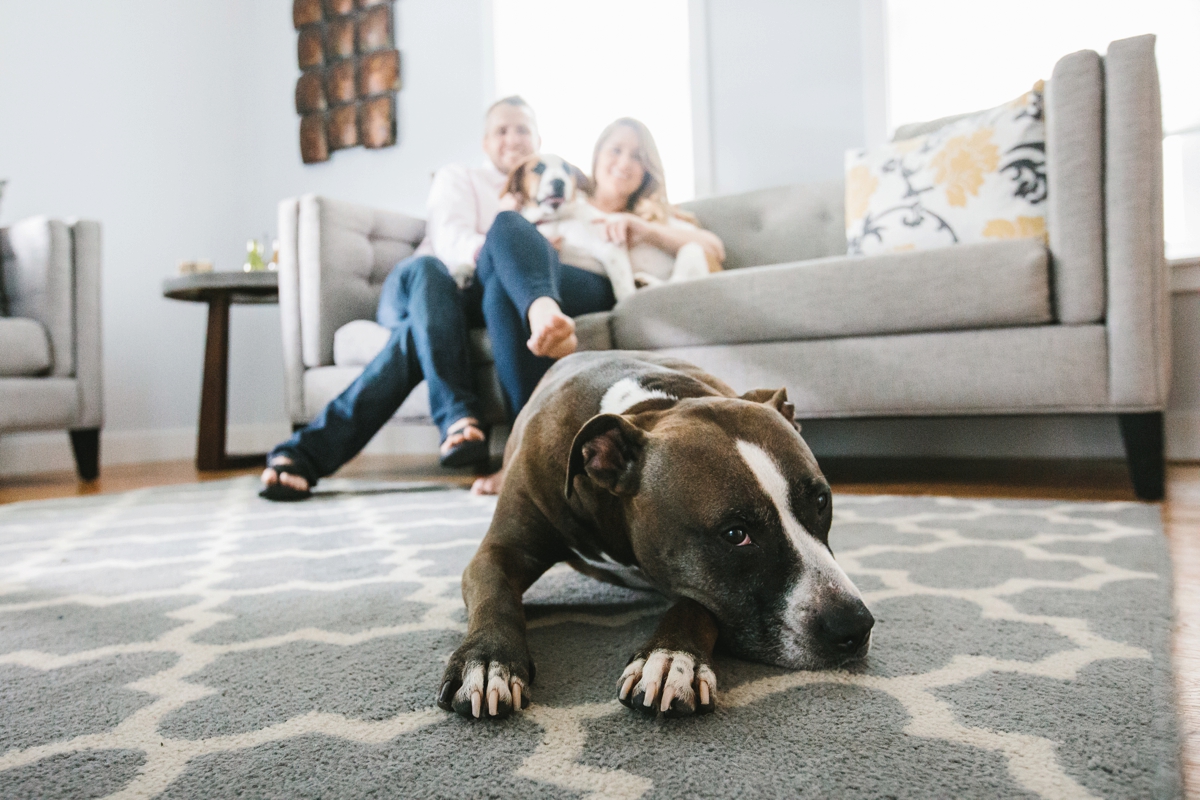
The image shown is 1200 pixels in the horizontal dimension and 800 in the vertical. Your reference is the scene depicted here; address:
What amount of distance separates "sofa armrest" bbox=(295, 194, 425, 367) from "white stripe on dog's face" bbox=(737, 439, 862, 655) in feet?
7.78

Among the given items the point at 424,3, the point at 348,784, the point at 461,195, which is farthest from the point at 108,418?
the point at 348,784

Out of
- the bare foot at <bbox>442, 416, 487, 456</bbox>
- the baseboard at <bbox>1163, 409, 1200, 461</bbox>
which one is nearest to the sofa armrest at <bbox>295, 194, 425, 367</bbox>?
the bare foot at <bbox>442, 416, 487, 456</bbox>

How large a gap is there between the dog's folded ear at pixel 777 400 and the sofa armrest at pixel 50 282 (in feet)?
9.21

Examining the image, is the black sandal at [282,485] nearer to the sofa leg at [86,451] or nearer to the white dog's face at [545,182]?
the white dog's face at [545,182]

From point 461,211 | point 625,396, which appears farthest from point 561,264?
point 625,396

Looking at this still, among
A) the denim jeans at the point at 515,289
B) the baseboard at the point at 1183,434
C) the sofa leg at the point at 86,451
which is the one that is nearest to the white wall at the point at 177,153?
the sofa leg at the point at 86,451

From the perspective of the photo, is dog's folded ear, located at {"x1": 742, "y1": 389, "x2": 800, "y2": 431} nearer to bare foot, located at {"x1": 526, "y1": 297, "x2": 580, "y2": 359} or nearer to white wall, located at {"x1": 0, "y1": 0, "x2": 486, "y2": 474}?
bare foot, located at {"x1": 526, "y1": 297, "x2": 580, "y2": 359}

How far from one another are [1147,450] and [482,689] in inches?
65.9

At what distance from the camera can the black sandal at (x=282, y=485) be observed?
84.1 inches

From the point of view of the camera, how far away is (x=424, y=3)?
4.05 m

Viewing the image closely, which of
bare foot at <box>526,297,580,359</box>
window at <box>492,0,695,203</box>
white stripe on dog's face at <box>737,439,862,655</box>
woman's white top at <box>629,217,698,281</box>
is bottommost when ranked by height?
white stripe on dog's face at <box>737,439,862,655</box>

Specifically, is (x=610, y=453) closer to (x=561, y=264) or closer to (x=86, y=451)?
(x=561, y=264)

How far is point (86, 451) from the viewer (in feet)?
9.84

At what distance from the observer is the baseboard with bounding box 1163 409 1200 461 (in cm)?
243
